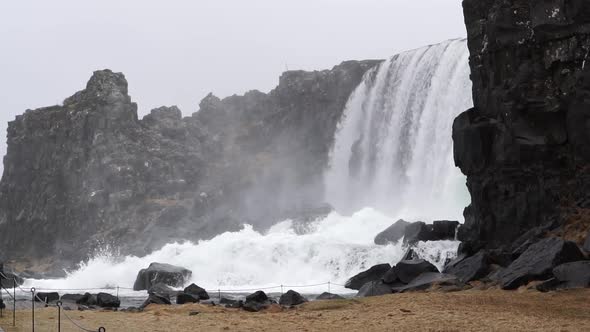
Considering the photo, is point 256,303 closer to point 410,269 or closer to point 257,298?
point 257,298

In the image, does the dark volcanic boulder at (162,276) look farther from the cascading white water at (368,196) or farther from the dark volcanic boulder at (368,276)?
the dark volcanic boulder at (368,276)

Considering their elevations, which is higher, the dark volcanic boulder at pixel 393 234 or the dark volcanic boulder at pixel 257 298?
the dark volcanic boulder at pixel 393 234

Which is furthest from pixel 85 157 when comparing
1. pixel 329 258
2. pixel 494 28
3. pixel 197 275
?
pixel 494 28

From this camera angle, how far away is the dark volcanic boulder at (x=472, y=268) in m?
28.7

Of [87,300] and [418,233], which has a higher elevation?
[418,233]

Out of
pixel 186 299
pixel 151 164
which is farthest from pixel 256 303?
pixel 151 164

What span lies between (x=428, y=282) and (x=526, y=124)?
32.6 feet

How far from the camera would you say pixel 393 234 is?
47.5m

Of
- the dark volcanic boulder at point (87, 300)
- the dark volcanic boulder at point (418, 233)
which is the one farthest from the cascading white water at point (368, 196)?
the dark volcanic boulder at point (87, 300)

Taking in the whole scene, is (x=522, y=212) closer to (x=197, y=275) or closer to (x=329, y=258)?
(x=329, y=258)

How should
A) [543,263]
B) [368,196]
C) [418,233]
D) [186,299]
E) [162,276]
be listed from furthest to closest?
1. [368,196]
2. [162,276]
3. [418,233]
4. [186,299]
5. [543,263]

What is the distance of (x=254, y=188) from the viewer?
84.2 metres

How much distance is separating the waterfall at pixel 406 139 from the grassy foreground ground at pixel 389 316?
2951 cm

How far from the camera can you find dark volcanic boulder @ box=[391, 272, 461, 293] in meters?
28.2
